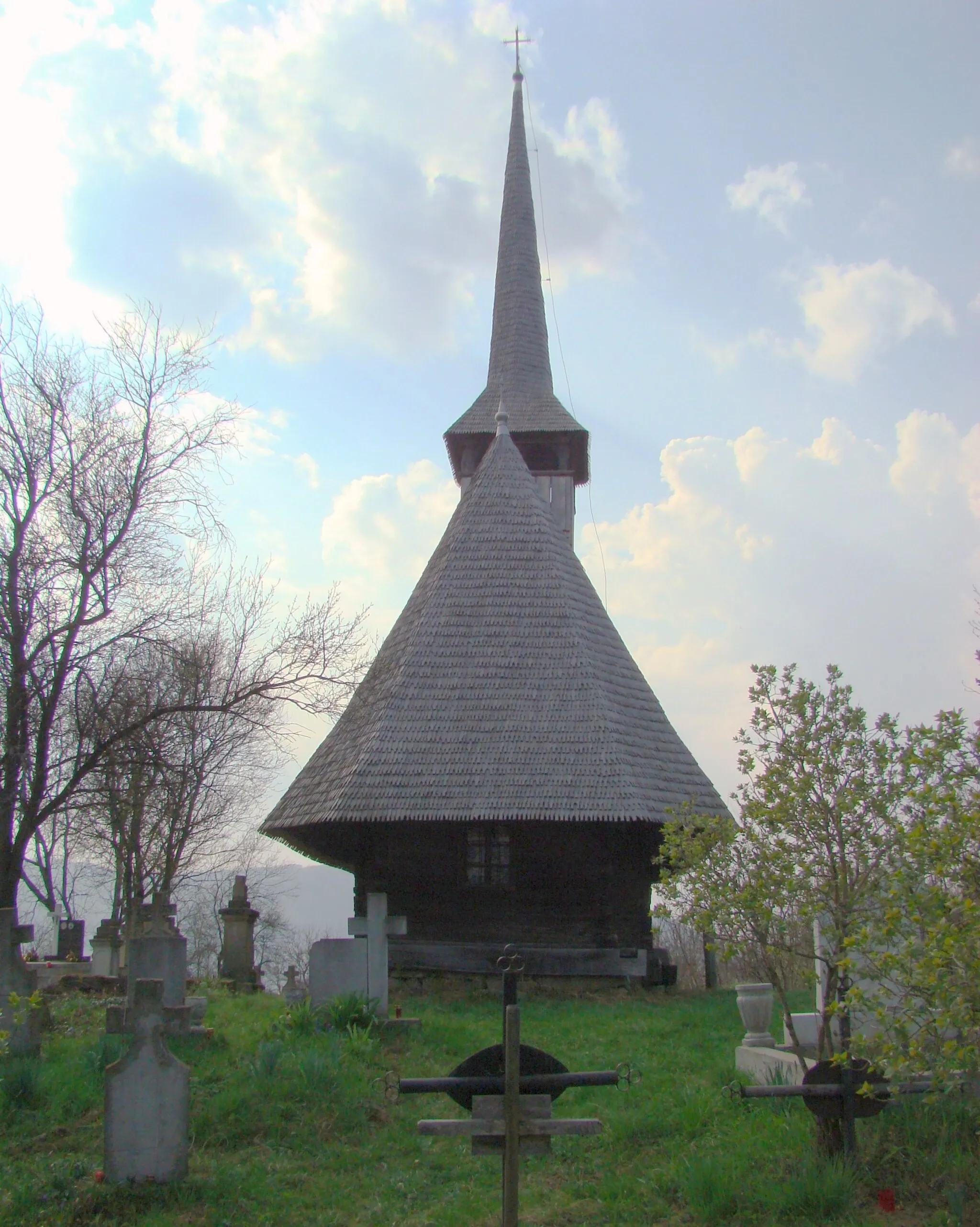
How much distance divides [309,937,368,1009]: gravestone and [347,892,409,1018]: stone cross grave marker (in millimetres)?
130

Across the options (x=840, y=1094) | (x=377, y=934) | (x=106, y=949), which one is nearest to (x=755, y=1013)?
(x=840, y=1094)

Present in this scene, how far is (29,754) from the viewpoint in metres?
9.30

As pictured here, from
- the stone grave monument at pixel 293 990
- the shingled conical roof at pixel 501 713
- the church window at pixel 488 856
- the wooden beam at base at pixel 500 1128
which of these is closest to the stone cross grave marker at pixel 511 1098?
the wooden beam at base at pixel 500 1128

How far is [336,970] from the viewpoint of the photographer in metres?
9.06

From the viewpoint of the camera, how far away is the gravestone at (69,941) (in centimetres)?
1847

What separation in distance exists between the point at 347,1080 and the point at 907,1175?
11.1ft

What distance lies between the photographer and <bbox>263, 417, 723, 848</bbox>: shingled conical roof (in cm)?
1190

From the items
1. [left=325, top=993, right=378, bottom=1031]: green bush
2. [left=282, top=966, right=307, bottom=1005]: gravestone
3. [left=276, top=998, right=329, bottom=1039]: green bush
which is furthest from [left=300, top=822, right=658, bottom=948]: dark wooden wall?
[left=276, top=998, right=329, bottom=1039]: green bush

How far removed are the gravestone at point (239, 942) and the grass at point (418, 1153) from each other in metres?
6.15

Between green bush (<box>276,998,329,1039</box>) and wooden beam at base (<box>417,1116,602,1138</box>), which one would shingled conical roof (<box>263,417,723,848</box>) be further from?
wooden beam at base (<box>417,1116,602,1138</box>)

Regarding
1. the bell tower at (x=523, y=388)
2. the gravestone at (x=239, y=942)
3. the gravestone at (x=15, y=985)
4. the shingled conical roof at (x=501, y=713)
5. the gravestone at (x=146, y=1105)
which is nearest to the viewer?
the gravestone at (x=146, y=1105)

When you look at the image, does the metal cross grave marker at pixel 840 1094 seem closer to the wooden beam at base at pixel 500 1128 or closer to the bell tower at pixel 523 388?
the wooden beam at base at pixel 500 1128

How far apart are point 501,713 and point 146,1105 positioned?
7402 millimetres

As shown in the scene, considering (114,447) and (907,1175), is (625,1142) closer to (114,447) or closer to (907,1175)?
(907,1175)
